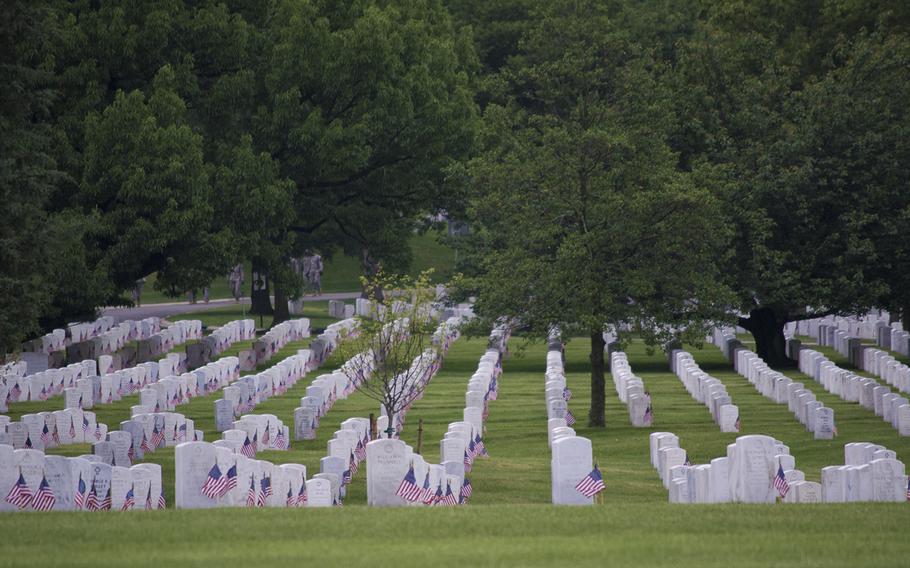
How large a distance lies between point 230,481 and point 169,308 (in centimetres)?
4872

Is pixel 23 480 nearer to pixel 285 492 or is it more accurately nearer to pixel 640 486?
pixel 285 492

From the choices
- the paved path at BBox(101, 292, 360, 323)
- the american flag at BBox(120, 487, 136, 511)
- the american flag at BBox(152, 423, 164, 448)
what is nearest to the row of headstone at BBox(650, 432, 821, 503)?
the american flag at BBox(120, 487, 136, 511)

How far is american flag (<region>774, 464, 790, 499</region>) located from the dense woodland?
39.0 feet

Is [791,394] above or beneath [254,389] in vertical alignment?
beneath

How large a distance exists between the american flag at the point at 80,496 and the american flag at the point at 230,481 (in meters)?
1.68

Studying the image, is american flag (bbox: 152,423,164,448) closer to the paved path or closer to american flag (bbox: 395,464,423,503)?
american flag (bbox: 395,464,423,503)

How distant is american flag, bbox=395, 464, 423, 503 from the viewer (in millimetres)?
17031

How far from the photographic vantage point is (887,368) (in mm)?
36969

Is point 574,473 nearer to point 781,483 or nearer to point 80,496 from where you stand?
point 781,483

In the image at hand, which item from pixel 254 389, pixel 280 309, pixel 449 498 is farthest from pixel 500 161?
pixel 449 498

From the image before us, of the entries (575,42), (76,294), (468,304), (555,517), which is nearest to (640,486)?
(555,517)

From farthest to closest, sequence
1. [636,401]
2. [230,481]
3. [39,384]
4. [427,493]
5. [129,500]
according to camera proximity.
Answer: [39,384] → [636,401] → [427,493] → [129,500] → [230,481]

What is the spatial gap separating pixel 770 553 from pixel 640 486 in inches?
365

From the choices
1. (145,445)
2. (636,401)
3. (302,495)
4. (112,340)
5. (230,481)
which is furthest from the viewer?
(112,340)
